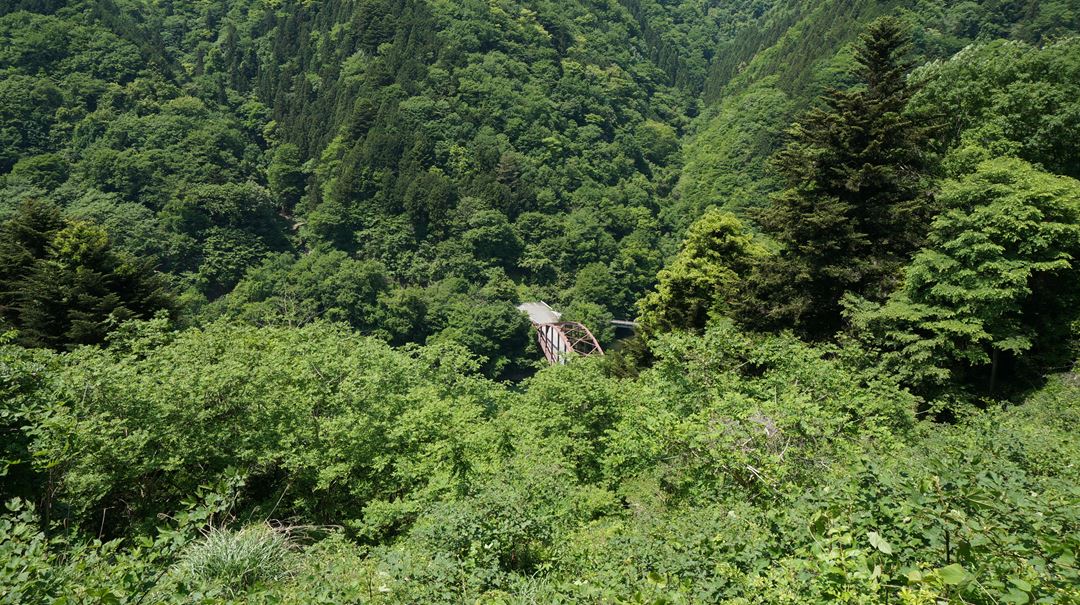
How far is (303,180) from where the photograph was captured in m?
84.8

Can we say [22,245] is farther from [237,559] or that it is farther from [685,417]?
[685,417]

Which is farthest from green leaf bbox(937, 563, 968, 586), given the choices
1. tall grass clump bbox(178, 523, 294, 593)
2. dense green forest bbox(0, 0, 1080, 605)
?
tall grass clump bbox(178, 523, 294, 593)

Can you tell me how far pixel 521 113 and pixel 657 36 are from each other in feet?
217

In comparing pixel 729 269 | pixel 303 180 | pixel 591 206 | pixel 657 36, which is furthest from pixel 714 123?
pixel 729 269

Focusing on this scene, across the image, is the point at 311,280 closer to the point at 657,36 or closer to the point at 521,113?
the point at 521,113

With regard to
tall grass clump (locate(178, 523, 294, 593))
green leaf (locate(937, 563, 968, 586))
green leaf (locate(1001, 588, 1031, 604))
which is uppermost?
green leaf (locate(937, 563, 968, 586))

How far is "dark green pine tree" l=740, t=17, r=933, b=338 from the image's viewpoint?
651 inches

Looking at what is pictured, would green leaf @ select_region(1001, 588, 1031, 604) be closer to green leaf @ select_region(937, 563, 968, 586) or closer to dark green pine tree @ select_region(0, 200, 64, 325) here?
green leaf @ select_region(937, 563, 968, 586)

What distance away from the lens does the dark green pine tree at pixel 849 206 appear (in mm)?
16547

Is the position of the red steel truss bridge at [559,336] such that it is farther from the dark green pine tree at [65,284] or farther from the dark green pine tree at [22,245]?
the dark green pine tree at [22,245]

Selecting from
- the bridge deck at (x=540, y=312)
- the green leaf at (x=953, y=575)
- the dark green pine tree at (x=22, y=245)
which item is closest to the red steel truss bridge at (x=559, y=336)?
the bridge deck at (x=540, y=312)

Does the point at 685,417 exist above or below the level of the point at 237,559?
above

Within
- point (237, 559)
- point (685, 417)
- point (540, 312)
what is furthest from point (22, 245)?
Answer: point (540, 312)

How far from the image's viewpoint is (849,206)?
54.4 feet
